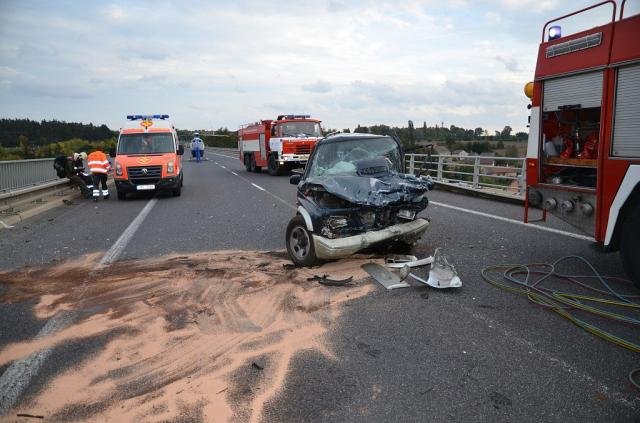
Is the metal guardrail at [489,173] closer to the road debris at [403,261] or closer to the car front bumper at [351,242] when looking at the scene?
the road debris at [403,261]

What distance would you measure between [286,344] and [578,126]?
16.4 feet

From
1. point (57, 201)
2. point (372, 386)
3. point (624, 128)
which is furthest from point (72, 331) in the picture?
point (57, 201)

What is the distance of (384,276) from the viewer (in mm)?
5527

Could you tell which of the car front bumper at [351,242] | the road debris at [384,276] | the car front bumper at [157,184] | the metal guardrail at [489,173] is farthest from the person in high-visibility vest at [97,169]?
the road debris at [384,276]

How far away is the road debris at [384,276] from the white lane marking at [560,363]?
0.85 meters

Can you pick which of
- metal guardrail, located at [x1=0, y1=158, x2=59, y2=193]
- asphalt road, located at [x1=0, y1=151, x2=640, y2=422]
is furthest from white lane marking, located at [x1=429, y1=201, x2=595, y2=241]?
metal guardrail, located at [x1=0, y1=158, x2=59, y2=193]

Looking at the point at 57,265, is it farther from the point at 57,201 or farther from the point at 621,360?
the point at 57,201

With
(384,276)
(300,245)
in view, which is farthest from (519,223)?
(300,245)

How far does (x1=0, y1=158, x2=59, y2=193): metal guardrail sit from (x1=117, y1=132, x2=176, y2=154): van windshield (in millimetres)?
2669

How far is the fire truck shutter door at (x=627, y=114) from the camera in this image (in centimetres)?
490

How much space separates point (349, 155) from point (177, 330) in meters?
3.80

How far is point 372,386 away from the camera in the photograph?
3156 mm

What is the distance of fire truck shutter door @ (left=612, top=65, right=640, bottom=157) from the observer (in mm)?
4898

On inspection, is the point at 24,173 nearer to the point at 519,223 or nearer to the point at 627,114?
the point at 519,223
